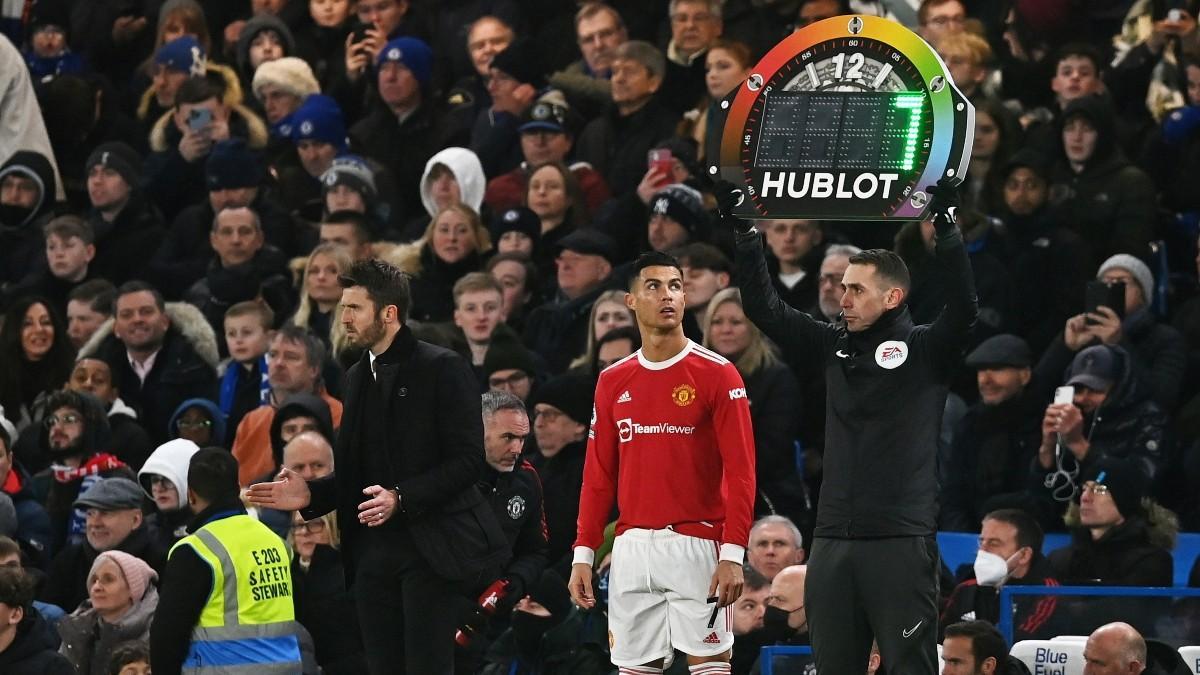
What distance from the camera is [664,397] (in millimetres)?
9367

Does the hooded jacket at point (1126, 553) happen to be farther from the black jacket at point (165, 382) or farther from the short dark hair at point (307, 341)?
the black jacket at point (165, 382)

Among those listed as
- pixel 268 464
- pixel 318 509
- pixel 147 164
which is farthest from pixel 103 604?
pixel 147 164

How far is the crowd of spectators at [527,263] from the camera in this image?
39.8 ft

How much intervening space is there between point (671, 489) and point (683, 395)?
38 centimetres

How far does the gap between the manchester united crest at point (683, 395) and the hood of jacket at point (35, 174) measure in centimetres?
893

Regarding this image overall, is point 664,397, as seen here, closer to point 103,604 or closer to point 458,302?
point 103,604

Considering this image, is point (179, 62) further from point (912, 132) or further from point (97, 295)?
point (912, 132)

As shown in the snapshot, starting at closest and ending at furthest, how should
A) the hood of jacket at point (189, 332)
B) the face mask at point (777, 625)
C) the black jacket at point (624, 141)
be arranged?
the face mask at point (777, 625), the hood of jacket at point (189, 332), the black jacket at point (624, 141)

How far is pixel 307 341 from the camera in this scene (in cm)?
1374

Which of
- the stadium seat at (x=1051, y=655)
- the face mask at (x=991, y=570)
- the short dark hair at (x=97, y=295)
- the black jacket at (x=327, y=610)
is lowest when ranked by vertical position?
the black jacket at (x=327, y=610)

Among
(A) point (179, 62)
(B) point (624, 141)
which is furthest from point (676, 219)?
(A) point (179, 62)

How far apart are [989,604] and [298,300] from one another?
6033 millimetres

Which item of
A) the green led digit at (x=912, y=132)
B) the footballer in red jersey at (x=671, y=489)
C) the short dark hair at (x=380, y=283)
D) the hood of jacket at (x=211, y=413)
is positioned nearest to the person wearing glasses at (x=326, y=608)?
the hood of jacket at (x=211, y=413)

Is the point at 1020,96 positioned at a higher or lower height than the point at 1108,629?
higher
